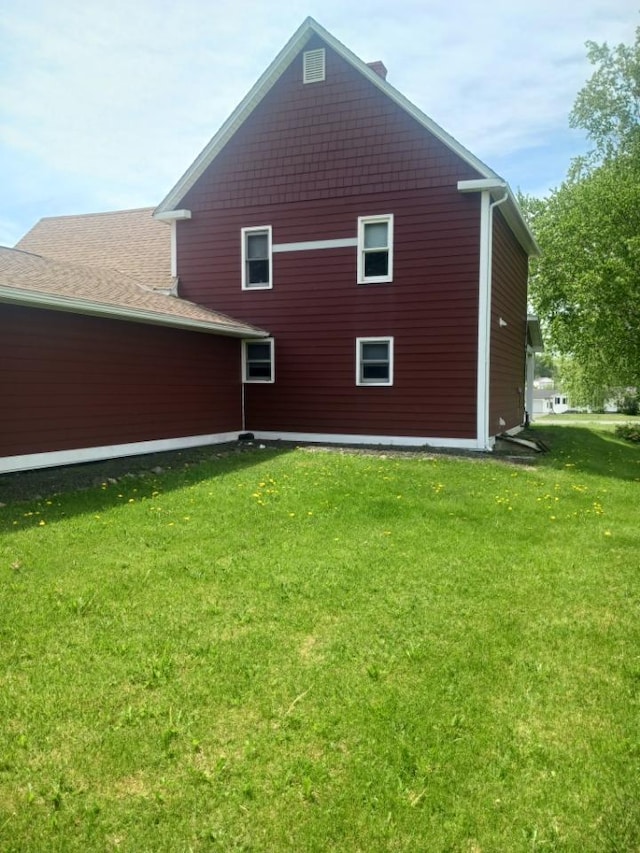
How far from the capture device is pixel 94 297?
33.8 feet

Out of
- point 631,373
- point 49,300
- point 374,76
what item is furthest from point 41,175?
point 631,373

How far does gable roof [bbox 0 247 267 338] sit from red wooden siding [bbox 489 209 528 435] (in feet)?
18.8

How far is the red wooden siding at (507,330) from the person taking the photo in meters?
14.4

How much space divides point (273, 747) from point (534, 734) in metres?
1.28

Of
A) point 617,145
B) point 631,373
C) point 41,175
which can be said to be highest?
point 617,145

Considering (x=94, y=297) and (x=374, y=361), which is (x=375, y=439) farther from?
(x=94, y=297)

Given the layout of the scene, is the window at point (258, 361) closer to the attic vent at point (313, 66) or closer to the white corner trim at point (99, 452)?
the white corner trim at point (99, 452)

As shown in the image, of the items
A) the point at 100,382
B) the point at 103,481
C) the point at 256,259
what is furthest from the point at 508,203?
the point at 103,481

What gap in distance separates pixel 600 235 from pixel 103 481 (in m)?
19.4

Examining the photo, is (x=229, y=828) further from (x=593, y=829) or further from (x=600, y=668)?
(x=600, y=668)

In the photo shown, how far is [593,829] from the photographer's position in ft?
7.73

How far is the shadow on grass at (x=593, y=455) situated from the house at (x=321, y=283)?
66.5 inches

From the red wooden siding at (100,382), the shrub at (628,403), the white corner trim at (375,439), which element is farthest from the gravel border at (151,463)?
the shrub at (628,403)

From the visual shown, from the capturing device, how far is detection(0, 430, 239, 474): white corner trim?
9.51 m
